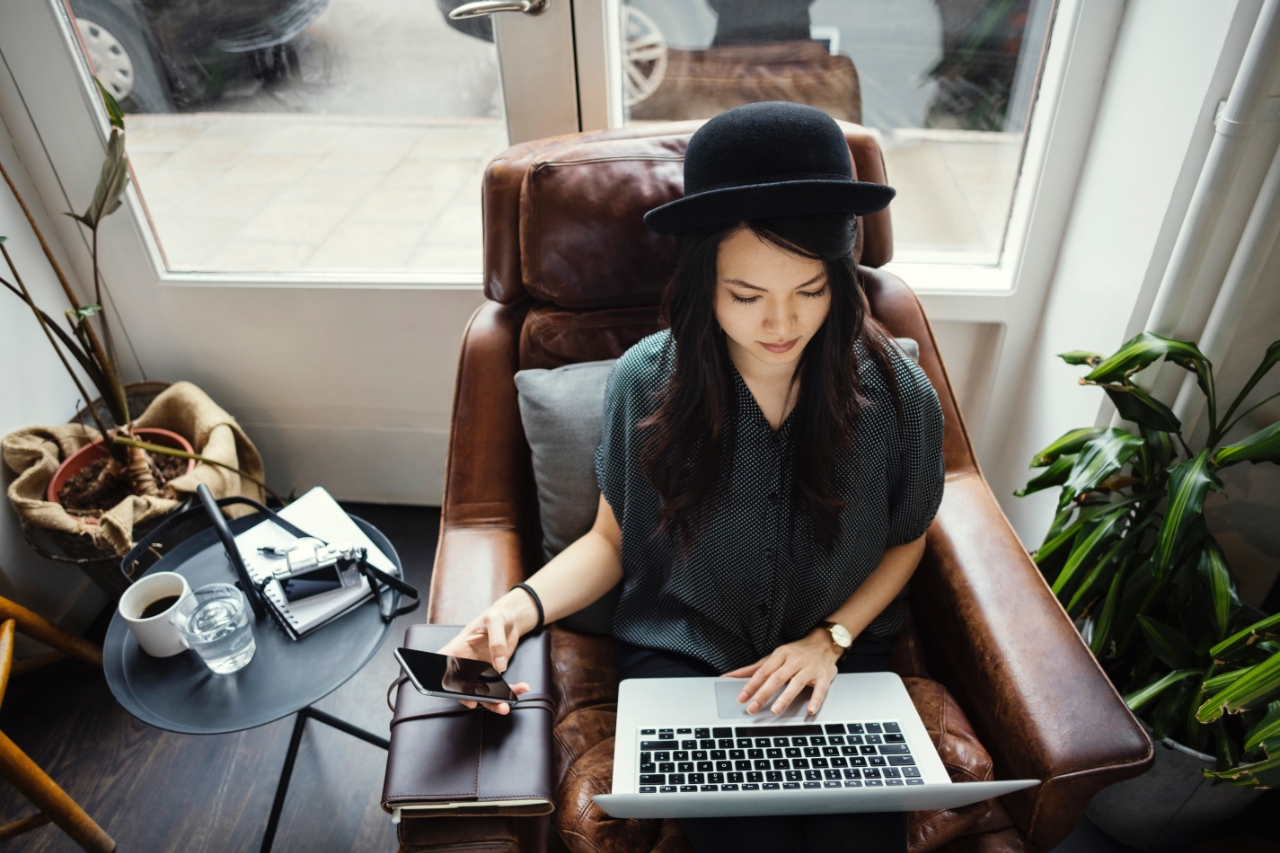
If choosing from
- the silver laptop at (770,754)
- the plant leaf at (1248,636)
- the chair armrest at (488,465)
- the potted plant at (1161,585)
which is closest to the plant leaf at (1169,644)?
the potted plant at (1161,585)

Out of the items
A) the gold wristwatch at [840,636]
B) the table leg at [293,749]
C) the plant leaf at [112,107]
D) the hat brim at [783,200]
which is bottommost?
the table leg at [293,749]

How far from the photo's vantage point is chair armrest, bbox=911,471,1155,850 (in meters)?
0.89

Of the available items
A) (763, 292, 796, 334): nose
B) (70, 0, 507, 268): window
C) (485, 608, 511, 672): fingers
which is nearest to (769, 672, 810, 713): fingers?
(485, 608, 511, 672): fingers

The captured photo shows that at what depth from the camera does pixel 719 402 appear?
3.32ft

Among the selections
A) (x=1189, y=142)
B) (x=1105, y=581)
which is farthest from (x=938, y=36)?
(x=1105, y=581)

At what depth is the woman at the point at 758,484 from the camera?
0.89 m

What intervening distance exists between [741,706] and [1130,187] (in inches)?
43.8

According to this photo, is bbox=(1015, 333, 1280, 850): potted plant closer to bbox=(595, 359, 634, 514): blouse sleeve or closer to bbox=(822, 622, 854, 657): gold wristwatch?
bbox=(822, 622, 854, 657): gold wristwatch

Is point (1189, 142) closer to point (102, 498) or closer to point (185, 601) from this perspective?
point (185, 601)

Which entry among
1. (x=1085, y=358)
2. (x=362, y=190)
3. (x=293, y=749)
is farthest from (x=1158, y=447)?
(x=362, y=190)

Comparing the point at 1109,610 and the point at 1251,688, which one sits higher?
the point at 1251,688

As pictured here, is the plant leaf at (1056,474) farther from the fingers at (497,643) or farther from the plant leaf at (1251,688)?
the fingers at (497,643)

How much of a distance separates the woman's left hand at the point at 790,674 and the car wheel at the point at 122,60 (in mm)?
1686

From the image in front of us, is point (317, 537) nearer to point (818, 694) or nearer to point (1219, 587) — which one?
point (818, 694)
